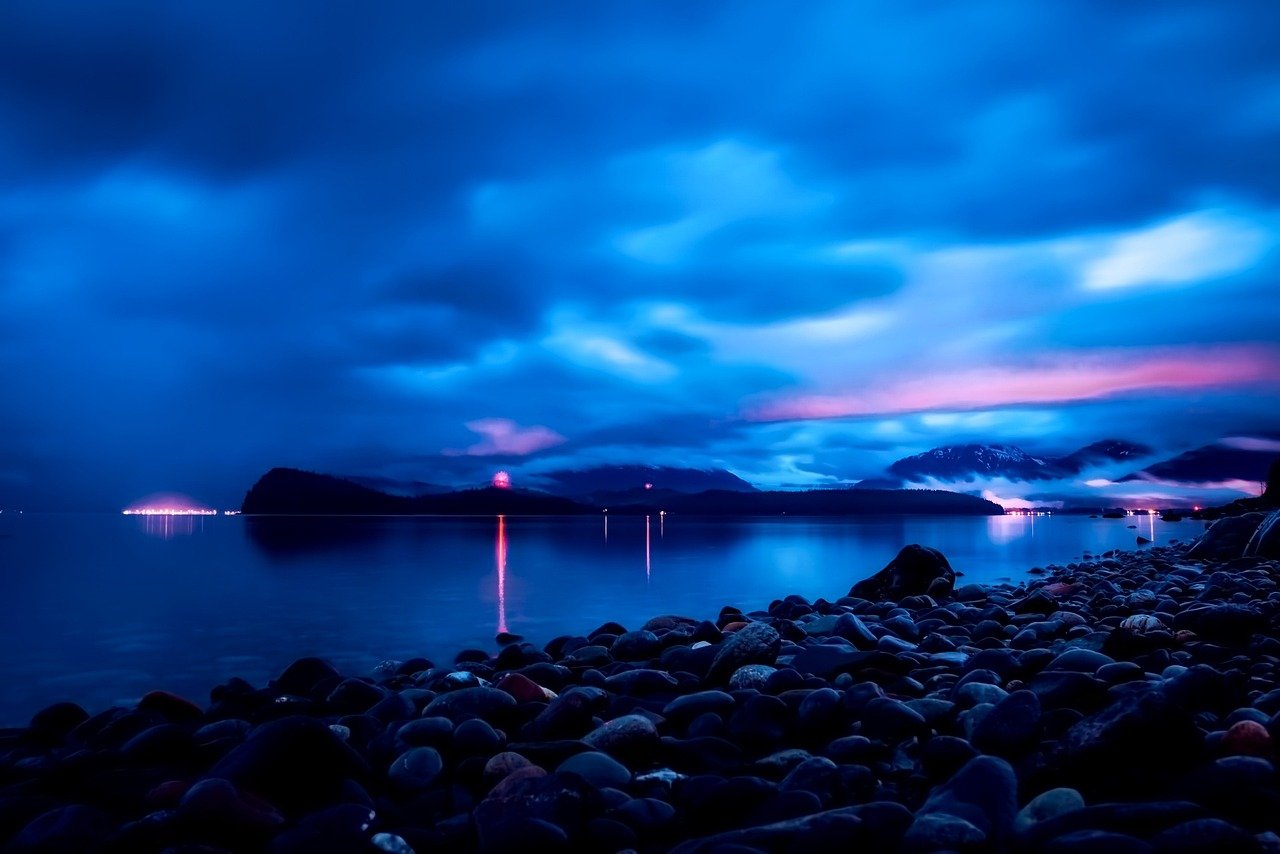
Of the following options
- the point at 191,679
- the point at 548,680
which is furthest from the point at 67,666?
the point at 548,680

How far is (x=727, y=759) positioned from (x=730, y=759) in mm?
18

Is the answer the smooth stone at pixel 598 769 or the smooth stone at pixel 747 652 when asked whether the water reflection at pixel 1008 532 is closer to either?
the smooth stone at pixel 747 652

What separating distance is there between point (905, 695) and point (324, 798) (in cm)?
393

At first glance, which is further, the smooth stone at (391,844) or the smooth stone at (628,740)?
the smooth stone at (628,740)

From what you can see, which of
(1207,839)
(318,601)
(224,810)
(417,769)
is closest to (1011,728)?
(1207,839)

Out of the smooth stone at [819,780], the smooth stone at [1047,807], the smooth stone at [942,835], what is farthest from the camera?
the smooth stone at [819,780]

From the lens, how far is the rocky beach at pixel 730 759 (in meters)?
3.36

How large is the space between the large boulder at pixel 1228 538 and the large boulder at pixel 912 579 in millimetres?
8619

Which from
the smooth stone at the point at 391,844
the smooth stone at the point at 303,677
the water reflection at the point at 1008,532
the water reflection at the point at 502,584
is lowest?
the water reflection at the point at 1008,532

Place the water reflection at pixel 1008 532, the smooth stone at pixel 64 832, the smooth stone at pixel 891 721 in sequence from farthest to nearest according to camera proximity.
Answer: the water reflection at pixel 1008 532
the smooth stone at pixel 891 721
the smooth stone at pixel 64 832

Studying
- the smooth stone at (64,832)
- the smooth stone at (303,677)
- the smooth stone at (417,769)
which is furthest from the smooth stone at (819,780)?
the smooth stone at (303,677)

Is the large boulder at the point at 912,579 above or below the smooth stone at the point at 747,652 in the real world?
below

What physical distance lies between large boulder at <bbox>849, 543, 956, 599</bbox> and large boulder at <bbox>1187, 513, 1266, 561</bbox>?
28.3 feet

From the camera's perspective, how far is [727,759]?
15.5 feet
